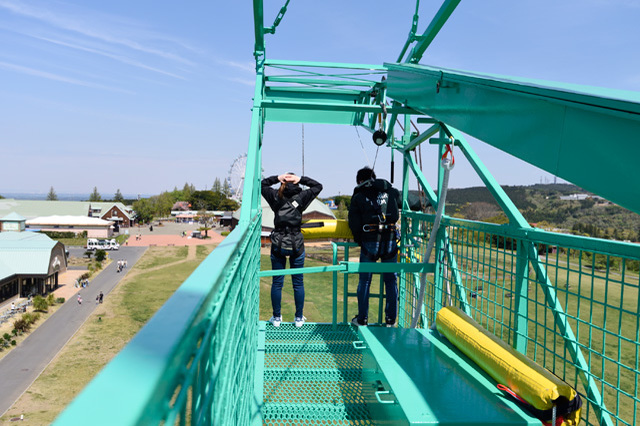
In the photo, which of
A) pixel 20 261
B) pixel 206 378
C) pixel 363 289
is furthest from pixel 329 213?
pixel 206 378

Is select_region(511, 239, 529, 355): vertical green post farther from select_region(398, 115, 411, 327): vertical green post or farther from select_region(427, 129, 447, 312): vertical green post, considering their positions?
select_region(398, 115, 411, 327): vertical green post

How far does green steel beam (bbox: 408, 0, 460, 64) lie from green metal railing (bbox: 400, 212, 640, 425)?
170 cm

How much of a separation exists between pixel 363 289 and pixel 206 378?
3.72 metres

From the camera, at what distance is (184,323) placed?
67 centimetres

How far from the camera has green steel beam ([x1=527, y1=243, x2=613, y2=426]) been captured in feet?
8.00

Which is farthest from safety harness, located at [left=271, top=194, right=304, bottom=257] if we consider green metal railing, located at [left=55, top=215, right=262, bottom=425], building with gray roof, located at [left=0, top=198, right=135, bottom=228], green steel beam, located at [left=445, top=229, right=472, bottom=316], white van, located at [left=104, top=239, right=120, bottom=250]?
building with gray roof, located at [left=0, top=198, right=135, bottom=228]

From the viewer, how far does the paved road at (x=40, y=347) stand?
1650cm

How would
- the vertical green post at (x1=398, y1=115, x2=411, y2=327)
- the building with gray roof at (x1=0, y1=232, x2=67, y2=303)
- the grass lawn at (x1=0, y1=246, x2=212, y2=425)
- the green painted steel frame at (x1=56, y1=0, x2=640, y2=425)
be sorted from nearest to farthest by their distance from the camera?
the green painted steel frame at (x1=56, y1=0, x2=640, y2=425), the vertical green post at (x1=398, y1=115, x2=411, y2=327), the grass lawn at (x1=0, y1=246, x2=212, y2=425), the building with gray roof at (x1=0, y1=232, x2=67, y2=303)

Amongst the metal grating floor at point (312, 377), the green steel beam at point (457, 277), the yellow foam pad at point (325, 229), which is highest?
the yellow foam pad at point (325, 229)

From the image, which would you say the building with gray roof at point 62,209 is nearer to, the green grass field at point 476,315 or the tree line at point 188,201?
the tree line at point 188,201

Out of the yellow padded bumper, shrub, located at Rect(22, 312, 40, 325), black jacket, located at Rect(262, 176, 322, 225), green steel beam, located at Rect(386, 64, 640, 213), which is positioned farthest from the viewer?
shrub, located at Rect(22, 312, 40, 325)

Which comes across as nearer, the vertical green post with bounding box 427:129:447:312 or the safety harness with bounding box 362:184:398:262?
the vertical green post with bounding box 427:129:447:312

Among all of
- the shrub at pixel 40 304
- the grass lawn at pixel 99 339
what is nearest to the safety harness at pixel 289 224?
the grass lawn at pixel 99 339

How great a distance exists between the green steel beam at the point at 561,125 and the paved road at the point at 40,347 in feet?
61.6
